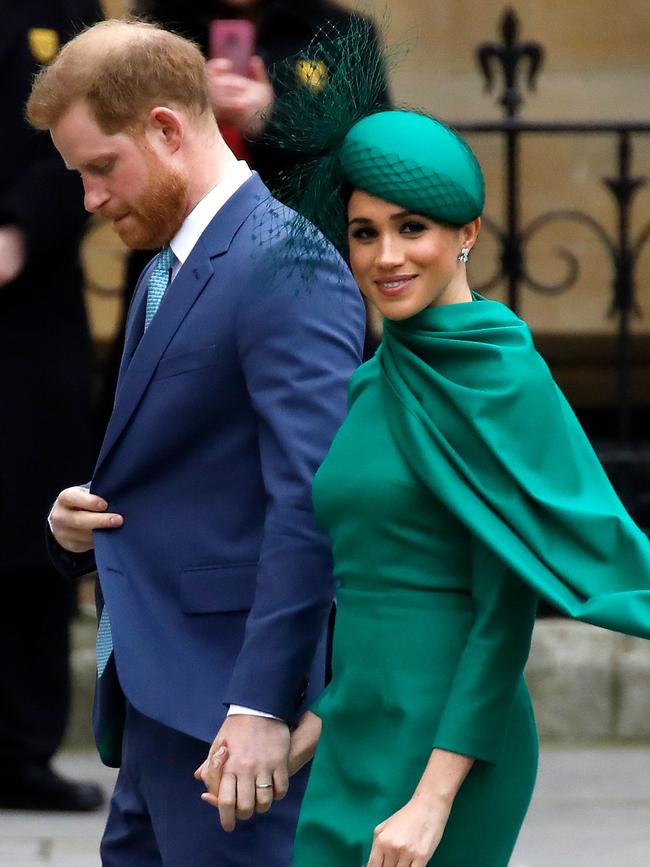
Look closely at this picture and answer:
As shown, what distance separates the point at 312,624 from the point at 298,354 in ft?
1.25

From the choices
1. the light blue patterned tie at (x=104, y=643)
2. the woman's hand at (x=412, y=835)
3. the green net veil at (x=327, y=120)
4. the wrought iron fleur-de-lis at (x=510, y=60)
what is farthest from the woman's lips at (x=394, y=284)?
the wrought iron fleur-de-lis at (x=510, y=60)

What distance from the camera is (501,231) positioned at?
640cm

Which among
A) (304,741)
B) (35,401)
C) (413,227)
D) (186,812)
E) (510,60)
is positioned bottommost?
(35,401)

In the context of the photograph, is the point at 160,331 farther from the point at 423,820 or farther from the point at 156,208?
the point at 423,820

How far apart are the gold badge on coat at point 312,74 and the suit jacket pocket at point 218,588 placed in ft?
2.27

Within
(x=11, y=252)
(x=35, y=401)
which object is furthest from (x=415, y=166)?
(x=35, y=401)

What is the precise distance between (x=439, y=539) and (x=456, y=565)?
0.04 m

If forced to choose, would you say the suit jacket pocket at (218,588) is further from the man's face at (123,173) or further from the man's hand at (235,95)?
the man's hand at (235,95)

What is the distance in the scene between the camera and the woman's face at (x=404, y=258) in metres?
2.79

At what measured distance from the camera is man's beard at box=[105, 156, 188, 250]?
316cm

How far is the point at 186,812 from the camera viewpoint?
126 inches

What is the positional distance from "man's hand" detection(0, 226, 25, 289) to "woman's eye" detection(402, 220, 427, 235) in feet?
8.43

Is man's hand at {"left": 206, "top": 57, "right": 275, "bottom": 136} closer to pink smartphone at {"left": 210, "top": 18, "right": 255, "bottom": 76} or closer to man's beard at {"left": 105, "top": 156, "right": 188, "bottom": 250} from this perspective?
pink smartphone at {"left": 210, "top": 18, "right": 255, "bottom": 76}

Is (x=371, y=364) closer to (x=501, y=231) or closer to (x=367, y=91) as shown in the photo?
(x=367, y=91)
